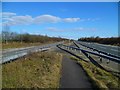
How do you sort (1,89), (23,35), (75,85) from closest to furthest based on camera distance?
(1,89)
(75,85)
(23,35)

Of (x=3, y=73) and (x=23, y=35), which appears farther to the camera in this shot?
(x=23, y=35)

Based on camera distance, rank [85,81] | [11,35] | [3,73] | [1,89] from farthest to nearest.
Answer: [11,35]
[3,73]
[85,81]
[1,89]

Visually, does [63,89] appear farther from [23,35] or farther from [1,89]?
[23,35]

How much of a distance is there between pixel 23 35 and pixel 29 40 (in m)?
3.70

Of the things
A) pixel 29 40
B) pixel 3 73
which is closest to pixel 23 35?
pixel 29 40

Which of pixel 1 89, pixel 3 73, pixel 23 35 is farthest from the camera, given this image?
pixel 23 35

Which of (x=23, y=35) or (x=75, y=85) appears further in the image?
(x=23, y=35)

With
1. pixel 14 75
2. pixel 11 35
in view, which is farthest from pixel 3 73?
pixel 11 35

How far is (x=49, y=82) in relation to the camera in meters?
13.7

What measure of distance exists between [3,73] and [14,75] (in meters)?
1.01

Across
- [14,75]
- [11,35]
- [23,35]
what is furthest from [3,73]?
[23,35]

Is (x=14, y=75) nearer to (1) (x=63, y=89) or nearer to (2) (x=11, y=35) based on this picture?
(1) (x=63, y=89)

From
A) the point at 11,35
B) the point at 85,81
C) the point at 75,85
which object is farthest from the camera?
the point at 11,35

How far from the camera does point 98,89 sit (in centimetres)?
1210
